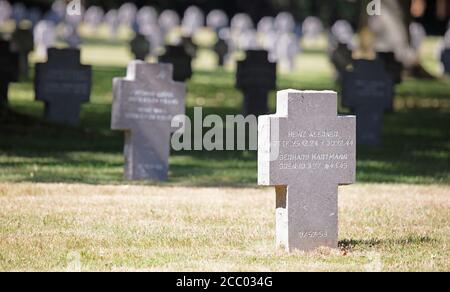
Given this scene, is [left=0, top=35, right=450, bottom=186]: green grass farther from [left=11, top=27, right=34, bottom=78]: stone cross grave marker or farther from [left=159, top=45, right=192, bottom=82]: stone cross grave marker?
[left=11, top=27, right=34, bottom=78]: stone cross grave marker

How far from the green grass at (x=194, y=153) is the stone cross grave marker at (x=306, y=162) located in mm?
5426

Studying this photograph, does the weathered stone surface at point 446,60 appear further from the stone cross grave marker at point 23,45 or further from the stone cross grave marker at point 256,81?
the stone cross grave marker at point 256,81

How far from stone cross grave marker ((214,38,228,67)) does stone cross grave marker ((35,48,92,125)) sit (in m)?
20.6

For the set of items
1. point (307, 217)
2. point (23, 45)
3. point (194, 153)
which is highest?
point (23, 45)

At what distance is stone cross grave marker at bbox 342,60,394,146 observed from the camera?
23.5 meters

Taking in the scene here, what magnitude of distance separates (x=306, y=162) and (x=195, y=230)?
1778mm

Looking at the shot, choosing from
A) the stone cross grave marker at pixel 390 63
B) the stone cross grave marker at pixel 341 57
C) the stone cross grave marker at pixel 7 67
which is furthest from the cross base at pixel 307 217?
the stone cross grave marker at pixel 341 57

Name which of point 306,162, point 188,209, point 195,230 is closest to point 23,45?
point 188,209

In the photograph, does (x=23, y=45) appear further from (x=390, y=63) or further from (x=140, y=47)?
(x=390, y=63)

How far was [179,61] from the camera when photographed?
1185 inches

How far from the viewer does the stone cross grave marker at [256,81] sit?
25.6 m

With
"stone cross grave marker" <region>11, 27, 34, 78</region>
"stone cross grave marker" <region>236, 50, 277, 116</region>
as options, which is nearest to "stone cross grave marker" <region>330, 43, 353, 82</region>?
"stone cross grave marker" <region>11, 27, 34, 78</region>
